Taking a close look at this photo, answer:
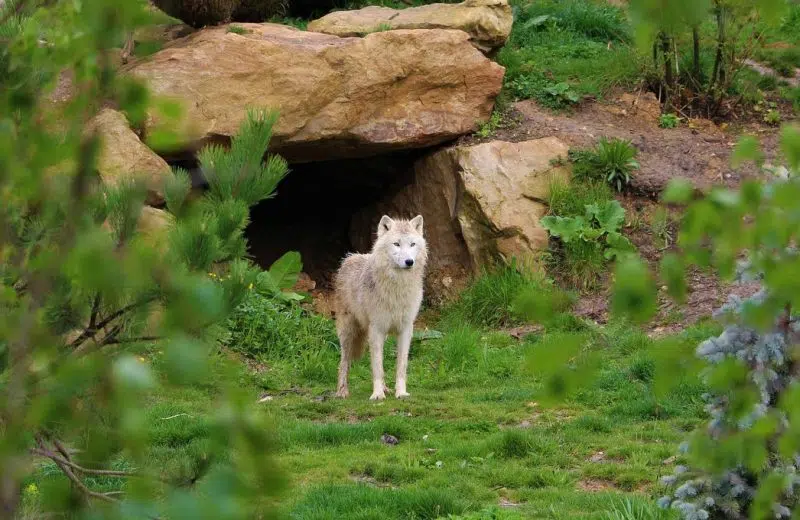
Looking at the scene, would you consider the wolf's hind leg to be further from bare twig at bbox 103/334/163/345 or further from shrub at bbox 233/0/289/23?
bare twig at bbox 103/334/163/345

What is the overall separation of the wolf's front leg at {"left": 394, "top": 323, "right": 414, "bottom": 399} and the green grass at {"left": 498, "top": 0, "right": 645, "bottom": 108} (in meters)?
5.09

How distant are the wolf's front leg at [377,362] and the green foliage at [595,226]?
325cm

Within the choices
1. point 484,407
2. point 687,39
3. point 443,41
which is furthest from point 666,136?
point 484,407

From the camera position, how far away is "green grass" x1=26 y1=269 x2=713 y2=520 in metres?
5.93

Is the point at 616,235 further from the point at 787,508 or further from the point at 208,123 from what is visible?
the point at 787,508

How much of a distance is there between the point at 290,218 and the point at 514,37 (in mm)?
4314

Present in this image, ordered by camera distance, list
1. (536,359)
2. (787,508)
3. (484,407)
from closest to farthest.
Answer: (536,359)
(787,508)
(484,407)

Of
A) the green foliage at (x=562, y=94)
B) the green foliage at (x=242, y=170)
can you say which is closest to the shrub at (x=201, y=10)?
the green foliage at (x=562, y=94)

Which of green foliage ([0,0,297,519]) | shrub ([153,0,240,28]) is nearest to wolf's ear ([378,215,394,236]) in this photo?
shrub ([153,0,240,28])

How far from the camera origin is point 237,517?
1344 millimetres

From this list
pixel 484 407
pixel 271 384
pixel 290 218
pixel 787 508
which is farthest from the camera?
pixel 290 218

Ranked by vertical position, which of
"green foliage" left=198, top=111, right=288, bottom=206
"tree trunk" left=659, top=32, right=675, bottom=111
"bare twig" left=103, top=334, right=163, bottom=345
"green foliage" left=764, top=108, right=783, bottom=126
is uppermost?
"green foliage" left=198, top=111, right=288, bottom=206

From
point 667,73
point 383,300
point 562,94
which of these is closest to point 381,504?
point 383,300

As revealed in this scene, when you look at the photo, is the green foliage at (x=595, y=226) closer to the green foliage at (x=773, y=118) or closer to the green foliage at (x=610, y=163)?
the green foliage at (x=610, y=163)
